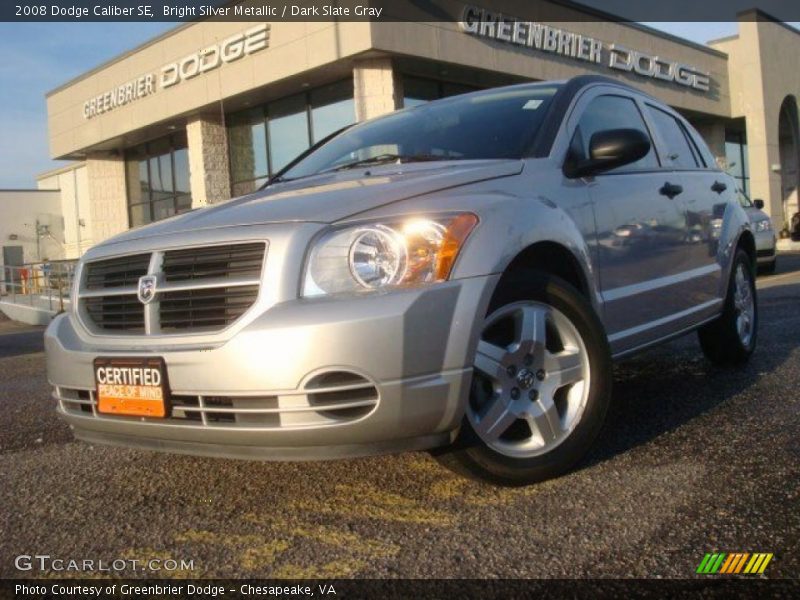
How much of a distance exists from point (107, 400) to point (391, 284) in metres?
1.12

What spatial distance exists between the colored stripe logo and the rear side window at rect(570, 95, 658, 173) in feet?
5.97

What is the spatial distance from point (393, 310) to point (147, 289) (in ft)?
3.06

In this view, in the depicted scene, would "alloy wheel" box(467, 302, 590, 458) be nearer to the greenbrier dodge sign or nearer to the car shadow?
the car shadow

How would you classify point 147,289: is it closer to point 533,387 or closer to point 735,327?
point 533,387

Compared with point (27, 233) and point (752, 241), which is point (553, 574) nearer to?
point (752, 241)

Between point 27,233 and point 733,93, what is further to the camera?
point 27,233

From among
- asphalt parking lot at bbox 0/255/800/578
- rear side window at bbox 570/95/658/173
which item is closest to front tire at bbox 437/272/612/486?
asphalt parking lot at bbox 0/255/800/578

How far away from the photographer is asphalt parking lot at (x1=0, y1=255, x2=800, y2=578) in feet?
7.21

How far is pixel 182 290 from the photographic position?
2604mm

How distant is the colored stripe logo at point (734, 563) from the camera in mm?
2033

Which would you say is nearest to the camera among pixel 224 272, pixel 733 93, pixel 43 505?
pixel 224 272

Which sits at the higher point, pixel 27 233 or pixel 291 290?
pixel 27 233

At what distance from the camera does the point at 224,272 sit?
100 inches

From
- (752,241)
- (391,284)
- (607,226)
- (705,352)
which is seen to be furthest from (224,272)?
(752,241)
